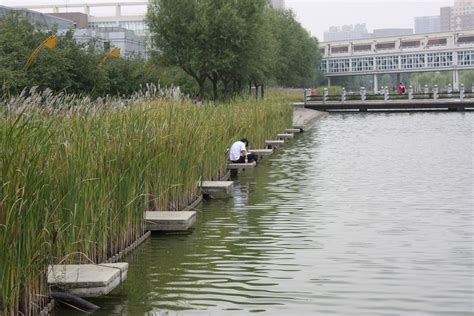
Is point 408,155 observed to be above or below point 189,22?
below

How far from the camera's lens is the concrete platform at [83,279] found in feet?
25.9

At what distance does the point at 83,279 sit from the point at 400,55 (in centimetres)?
13322

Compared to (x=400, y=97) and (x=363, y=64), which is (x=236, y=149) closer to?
(x=400, y=97)

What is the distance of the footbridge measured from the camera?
129 metres

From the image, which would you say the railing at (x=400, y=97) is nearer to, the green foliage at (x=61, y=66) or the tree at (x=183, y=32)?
the tree at (x=183, y=32)

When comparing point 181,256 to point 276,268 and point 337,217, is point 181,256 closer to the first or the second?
point 276,268

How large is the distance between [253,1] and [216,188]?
28.3 metres

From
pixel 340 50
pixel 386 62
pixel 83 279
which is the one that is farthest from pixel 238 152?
pixel 340 50

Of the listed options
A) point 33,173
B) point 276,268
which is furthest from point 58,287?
point 276,268

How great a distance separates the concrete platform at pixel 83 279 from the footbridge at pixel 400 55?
4739 inches

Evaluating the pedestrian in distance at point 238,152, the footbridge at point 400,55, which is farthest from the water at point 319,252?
the footbridge at point 400,55

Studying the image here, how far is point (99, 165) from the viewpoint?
9.64m

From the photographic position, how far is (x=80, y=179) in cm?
881

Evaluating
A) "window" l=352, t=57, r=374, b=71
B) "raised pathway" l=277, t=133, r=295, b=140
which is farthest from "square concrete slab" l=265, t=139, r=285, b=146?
"window" l=352, t=57, r=374, b=71
